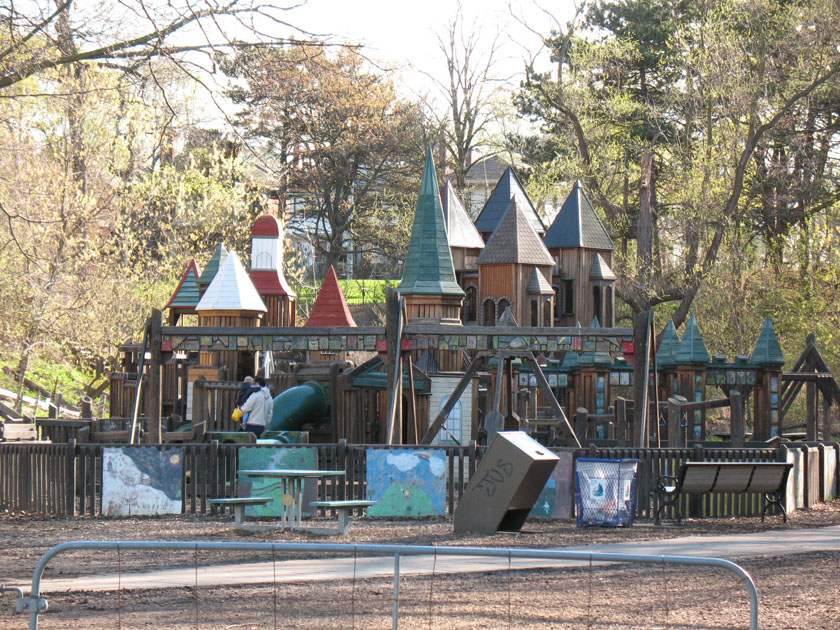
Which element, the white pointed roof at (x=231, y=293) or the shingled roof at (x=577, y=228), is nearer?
the white pointed roof at (x=231, y=293)

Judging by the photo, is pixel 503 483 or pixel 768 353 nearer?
pixel 503 483

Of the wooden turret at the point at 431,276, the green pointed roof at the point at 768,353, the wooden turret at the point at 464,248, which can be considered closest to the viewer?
the wooden turret at the point at 431,276

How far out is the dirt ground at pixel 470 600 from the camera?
840cm

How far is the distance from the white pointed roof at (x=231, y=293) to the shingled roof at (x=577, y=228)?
42.0ft

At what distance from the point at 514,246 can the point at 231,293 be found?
953 cm

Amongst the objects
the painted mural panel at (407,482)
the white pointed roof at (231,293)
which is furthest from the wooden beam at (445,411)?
the white pointed roof at (231,293)

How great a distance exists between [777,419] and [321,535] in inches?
731

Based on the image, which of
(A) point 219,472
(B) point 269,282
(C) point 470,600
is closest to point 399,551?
(C) point 470,600

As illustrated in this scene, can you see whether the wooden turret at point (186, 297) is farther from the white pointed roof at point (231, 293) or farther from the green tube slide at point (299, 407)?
the green tube slide at point (299, 407)

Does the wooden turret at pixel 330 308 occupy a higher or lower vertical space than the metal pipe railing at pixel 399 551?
A: higher

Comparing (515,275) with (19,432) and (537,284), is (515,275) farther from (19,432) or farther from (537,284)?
(19,432)

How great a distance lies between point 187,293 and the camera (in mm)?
33250

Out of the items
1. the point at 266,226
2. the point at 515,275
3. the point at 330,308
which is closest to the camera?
the point at 330,308

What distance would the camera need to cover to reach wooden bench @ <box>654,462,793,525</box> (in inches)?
586
